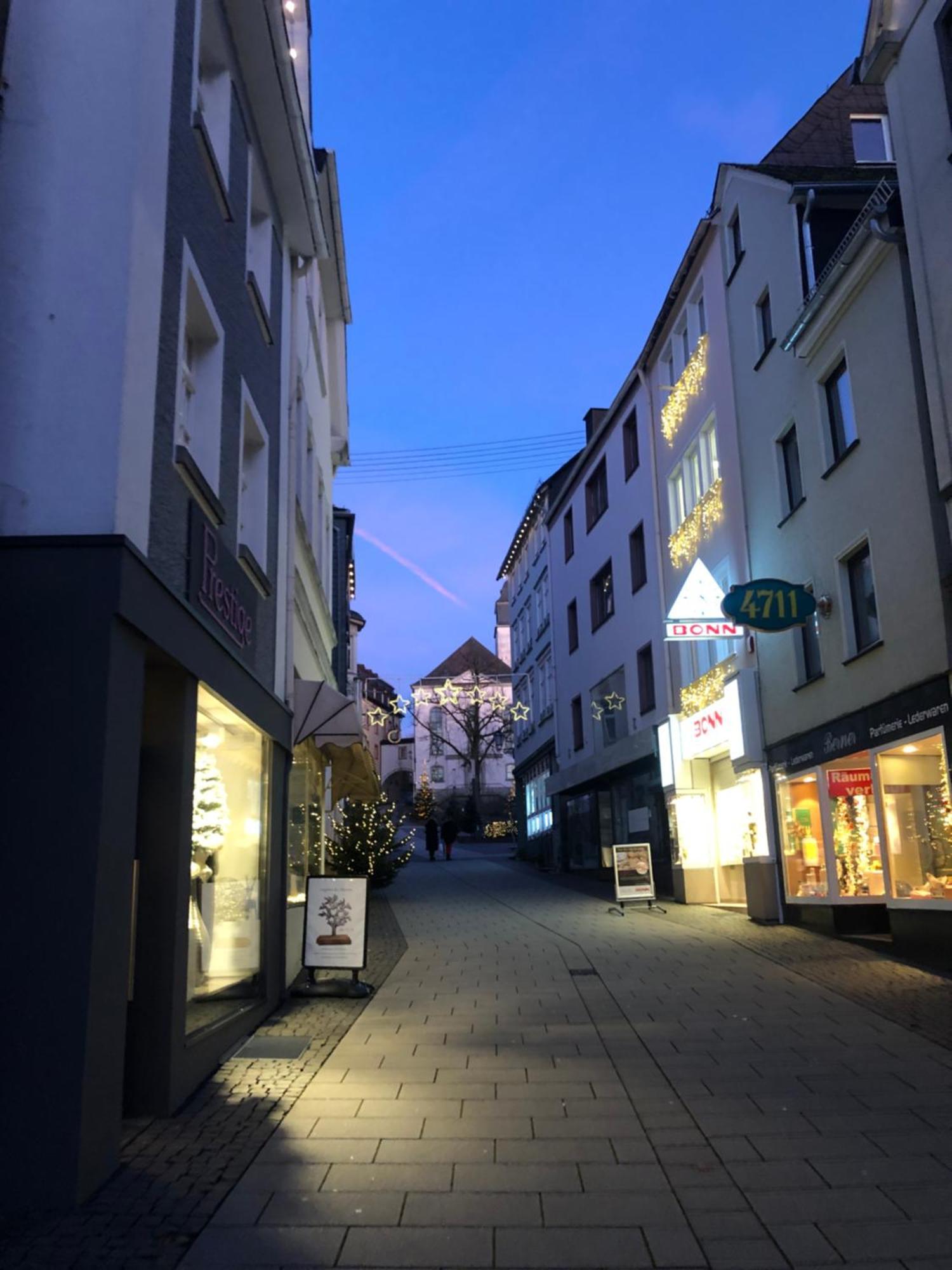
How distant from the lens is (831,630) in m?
14.5

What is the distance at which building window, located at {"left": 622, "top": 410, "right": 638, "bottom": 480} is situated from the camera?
26562 millimetres

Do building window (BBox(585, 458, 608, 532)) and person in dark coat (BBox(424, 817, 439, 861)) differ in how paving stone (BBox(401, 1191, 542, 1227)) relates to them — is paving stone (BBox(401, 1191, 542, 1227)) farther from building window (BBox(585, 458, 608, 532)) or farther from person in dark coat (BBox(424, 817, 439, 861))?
person in dark coat (BBox(424, 817, 439, 861))

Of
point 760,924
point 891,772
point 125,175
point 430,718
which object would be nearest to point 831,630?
point 891,772

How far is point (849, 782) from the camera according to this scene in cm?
1433

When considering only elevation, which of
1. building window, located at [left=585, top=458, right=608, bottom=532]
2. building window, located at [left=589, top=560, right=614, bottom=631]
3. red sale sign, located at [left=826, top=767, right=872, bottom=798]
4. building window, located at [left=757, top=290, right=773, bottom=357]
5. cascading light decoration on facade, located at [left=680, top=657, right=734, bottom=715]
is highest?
building window, located at [left=585, top=458, right=608, bottom=532]

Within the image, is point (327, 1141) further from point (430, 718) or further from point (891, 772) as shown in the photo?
point (430, 718)

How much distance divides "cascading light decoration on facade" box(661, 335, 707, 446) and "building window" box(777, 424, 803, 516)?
4391mm

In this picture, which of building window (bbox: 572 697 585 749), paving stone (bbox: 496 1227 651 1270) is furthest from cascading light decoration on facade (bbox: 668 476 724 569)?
paving stone (bbox: 496 1227 651 1270)

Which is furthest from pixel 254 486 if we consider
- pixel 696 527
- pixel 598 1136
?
pixel 696 527

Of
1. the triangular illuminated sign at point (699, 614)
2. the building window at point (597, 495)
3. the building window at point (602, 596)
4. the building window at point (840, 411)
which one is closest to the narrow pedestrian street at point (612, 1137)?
the building window at point (840, 411)

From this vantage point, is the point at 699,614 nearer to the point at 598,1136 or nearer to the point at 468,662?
the point at 598,1136

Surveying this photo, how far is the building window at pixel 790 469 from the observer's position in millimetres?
16438

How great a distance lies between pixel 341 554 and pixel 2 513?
23.3 meters

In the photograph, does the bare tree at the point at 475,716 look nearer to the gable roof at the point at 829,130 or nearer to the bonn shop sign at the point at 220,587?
the gable roof at the point at 829,130
